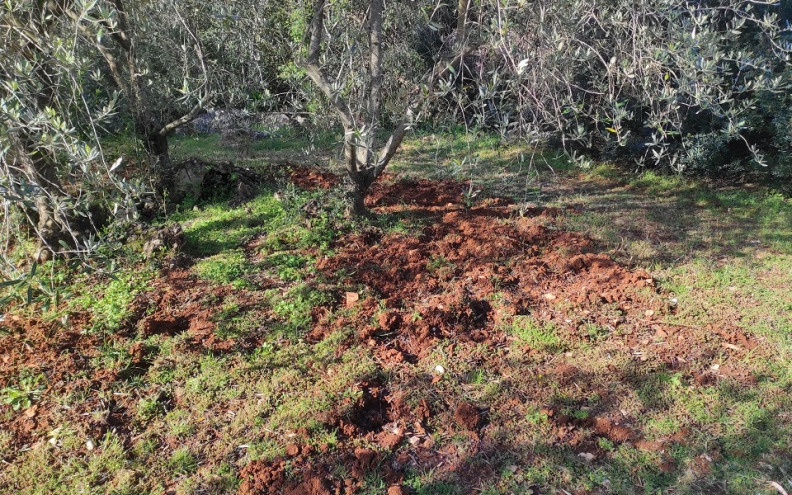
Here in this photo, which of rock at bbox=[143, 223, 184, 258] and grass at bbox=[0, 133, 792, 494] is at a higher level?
rock at bbox=[143, 223, 184, 258]

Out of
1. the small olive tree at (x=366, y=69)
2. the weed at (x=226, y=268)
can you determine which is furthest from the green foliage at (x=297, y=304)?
the small olive tree at (x=366, y=69)

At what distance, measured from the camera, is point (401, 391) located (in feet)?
10.6

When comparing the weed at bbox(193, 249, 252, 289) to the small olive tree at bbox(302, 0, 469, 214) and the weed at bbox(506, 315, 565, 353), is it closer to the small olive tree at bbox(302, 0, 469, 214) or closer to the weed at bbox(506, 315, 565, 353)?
the small olive tree at bbox(302, 0, 469, 214)

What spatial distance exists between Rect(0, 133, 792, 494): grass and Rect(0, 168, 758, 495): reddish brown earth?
1.1 inches

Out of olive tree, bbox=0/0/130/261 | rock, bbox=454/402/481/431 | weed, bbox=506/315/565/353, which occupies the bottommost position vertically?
rock, bbox=454/402/481/431

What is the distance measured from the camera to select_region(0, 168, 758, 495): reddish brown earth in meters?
2.85

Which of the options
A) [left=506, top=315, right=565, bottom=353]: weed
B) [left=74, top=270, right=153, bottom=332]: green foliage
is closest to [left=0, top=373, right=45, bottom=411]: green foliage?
[left=74, top=270, right=153, bottom=332]: green foliage

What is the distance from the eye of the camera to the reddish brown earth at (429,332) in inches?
112

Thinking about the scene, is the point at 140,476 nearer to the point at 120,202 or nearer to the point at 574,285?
the point at 120,202

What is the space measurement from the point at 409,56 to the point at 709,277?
336cm

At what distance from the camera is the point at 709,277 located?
4.50m

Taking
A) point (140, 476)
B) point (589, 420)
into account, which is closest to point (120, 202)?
point (140, 476)

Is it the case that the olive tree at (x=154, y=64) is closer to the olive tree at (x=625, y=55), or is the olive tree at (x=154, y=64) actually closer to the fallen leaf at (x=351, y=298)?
the fallen leaf at (x=351, y=298)

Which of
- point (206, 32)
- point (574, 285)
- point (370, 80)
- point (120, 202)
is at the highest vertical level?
point (206, 32)
